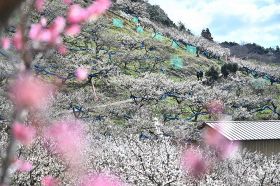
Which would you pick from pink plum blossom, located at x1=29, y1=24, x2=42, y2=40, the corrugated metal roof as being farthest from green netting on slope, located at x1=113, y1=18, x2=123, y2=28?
pink plum blossom, located at x1=29, y1=24, x2=42, y2=40

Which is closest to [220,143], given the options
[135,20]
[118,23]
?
[118,23]

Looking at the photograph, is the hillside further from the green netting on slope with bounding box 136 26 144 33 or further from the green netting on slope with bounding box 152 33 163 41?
the green netting on slope with bounding box 136 26 144 33

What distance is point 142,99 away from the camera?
5609 cm

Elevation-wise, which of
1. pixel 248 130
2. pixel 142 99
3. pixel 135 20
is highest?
pixel 248 130

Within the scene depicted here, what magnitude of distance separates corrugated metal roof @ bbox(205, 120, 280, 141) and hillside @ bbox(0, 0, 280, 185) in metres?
3.02

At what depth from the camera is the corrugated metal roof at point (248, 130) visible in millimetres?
34812

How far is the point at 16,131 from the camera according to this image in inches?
78.4

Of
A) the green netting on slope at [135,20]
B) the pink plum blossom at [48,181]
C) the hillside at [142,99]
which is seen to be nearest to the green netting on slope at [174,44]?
the hillside at [142,99]

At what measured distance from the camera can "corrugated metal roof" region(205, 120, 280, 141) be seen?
34.8 m

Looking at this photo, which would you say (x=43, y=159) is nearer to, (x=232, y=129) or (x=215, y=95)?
(x=232, y=129)

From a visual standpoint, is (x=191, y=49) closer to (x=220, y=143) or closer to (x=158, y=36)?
(x=158, y=36)

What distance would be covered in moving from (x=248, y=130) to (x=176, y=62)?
1907 inches

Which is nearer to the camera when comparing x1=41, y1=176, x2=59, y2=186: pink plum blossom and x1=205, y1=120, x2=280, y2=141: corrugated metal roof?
x1=41, y1=176, x2=59, y2=186: pink plum blossom

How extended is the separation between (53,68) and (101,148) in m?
36.6
